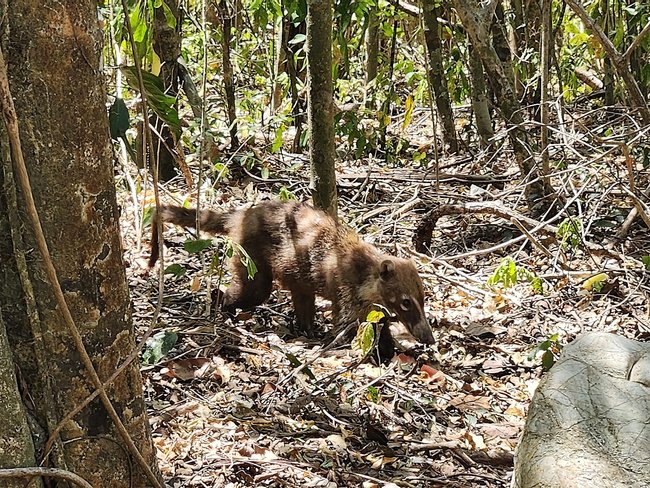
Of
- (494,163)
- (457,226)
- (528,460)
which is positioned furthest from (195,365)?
(494,163)

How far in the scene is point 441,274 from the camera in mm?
7039

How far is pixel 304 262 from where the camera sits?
6.57 metres

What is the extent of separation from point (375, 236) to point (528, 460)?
4.93 m

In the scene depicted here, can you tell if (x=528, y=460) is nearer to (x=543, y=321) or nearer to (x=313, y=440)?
(x=313, y=440)

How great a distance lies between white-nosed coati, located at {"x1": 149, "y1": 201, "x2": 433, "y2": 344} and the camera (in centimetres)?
634

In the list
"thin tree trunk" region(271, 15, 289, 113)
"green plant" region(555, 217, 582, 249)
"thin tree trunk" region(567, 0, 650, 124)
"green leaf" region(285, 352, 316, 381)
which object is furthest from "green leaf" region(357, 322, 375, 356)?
"thin tree trunk" region(271, 15, 289, 113)

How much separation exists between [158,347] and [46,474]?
2334 mm

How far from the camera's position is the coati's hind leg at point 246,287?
6500mm

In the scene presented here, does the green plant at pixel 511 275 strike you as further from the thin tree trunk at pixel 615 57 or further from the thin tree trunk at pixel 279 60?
the thin tree trunk at pixel 279 60

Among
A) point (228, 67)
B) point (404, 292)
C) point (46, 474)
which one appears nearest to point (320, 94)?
point (404, 292)

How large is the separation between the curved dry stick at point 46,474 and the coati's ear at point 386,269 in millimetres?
4110

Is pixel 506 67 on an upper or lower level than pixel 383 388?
upper

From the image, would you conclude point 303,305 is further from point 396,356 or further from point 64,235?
point 64,235

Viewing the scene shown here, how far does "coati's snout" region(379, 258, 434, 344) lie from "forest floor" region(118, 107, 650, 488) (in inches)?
9.5
